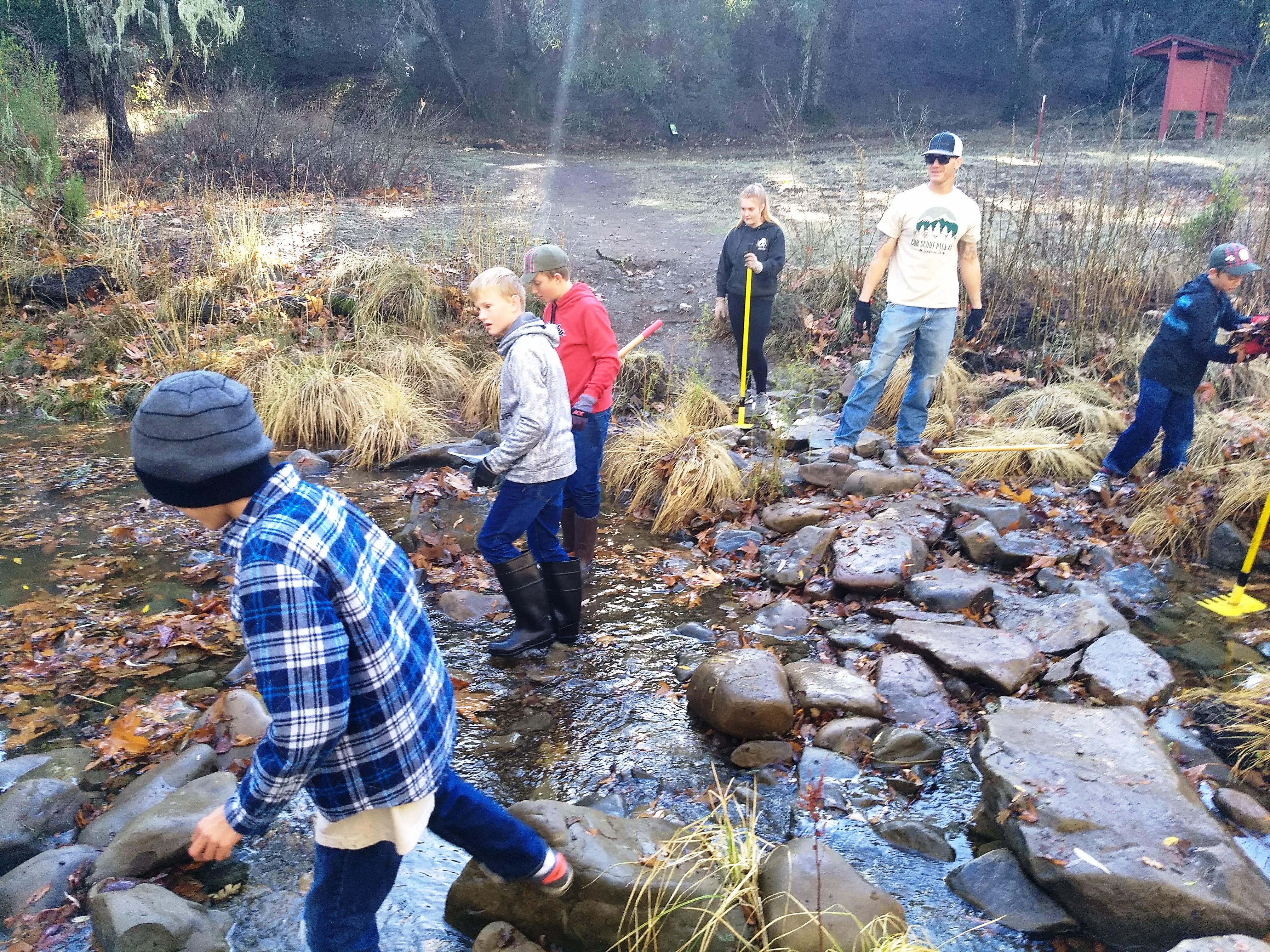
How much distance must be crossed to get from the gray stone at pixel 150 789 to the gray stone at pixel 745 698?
2.08m

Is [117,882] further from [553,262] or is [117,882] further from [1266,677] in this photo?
[1266,677]

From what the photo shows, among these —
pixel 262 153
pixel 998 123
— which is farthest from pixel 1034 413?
pixel 998 123

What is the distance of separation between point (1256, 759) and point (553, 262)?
3.84 metres

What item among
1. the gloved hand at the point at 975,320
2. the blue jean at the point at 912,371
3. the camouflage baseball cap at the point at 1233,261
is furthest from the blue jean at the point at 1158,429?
the blue jean at the point at 912,371

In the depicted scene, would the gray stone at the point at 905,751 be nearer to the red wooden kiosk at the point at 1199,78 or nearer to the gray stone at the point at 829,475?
the gray stone at the point at 829,475

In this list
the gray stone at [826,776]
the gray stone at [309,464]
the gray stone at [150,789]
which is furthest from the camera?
the gray stone at [309,464]

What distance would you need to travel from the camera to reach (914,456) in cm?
694

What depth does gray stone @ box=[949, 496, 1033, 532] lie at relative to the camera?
6023 millimetres

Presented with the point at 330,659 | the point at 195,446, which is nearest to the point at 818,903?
the point at 330,659

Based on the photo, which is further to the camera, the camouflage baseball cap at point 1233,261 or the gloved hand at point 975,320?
the gloved hand at point 975,320

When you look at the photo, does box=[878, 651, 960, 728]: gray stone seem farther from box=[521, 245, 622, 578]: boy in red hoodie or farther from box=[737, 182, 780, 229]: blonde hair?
box=[737, 182, 780, 229]: blonde hair

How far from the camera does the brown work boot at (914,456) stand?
22.7ft

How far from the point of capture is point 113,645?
4672 millimetres

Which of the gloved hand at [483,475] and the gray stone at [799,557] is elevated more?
the gloved hand at [483,475]
